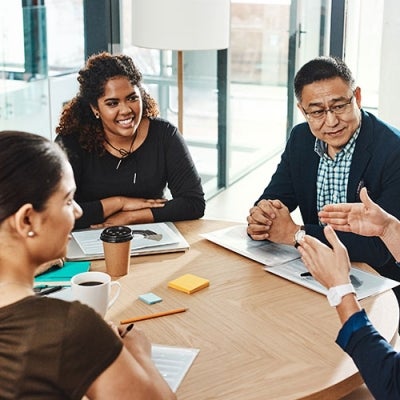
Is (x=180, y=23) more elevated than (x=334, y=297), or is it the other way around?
(x=180, y=23)

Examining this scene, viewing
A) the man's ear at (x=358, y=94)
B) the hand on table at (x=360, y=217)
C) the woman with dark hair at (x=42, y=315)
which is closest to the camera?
the woman with dark hair at (x=42, y=315)

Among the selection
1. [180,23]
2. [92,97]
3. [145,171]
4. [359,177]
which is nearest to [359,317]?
[359,177]

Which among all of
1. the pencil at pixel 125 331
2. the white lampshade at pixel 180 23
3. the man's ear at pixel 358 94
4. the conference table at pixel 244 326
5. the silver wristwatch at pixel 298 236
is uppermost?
the white lampshade at pixel 180 23

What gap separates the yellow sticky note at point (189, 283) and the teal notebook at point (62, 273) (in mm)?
272

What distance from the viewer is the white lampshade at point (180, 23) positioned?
3383 millimetres

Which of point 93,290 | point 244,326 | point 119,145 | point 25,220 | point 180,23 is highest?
point 180,23

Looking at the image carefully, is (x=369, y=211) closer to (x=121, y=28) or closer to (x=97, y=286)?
(x=97, y=286)

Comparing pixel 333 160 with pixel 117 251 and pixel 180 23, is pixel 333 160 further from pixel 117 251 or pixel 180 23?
pixel 180 23

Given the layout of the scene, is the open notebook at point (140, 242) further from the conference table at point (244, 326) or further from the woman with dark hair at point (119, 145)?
the woman with dark hair at point (119, 145)

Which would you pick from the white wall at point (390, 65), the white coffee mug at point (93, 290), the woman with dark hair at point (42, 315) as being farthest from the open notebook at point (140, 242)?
the white wall at point (390, 65)

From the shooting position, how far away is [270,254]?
221 cm

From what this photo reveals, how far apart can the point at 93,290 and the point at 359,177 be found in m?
1.15

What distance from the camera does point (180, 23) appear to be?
3.39m

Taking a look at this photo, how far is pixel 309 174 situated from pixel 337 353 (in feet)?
3.66
